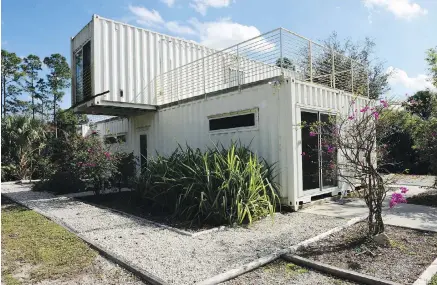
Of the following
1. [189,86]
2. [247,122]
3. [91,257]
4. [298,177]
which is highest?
[189,86]

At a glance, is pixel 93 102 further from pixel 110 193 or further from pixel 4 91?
pixel 4 91

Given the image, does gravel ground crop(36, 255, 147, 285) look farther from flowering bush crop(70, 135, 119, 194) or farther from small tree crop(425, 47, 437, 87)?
small tree crop(425, 47, 437, 87)

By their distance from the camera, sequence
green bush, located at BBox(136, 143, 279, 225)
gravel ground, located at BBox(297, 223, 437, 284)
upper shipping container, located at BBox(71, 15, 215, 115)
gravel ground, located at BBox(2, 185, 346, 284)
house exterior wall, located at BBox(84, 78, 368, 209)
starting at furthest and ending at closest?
upper shipping container, located at BBox(71, 15, 215, 115) → house exterior wall, located at BBox(84, 78, 368, 209) → green bush, located at BBox(136, 143, 279, 225) → gravel ground, located at BBox(2, 185, 346, 284) → gravel ground, located at BBox(297, 223, 437, 284)

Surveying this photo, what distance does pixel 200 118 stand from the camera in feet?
30.9

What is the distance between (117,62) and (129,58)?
0.51 m

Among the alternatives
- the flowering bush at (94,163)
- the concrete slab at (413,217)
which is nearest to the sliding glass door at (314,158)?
the concrete slab at (413,217)

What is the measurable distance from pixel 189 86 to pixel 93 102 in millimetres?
3346

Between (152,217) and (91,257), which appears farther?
(152,217)

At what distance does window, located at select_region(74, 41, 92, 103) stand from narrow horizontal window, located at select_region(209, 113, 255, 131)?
435 centimetres

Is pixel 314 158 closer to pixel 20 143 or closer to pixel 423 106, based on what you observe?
pixel 423 106

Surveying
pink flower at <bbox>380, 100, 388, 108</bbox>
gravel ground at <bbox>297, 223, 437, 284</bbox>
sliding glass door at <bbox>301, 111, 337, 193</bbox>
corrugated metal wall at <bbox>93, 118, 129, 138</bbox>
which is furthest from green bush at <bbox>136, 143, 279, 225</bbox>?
corrugated metal wall at <bbox>93, 118, 129, 138</bbox>

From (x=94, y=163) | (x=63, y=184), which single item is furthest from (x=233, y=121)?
(x=63, y=184)

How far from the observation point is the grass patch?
153 inches

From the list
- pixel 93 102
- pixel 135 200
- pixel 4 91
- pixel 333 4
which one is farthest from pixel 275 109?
pixel 4 91
